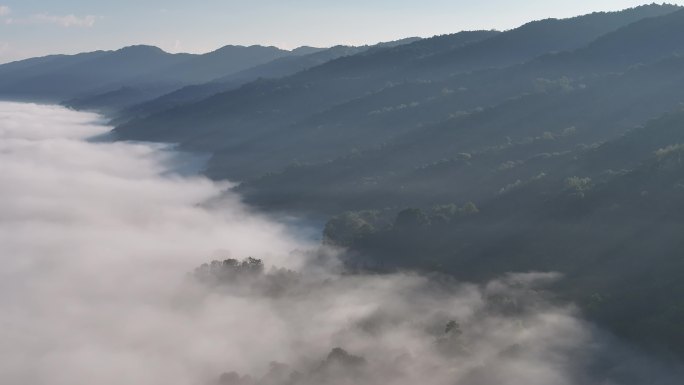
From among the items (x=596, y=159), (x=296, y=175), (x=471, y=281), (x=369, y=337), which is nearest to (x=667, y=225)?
(x=471, y=281)

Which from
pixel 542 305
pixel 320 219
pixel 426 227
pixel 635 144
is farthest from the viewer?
pixel 320 219

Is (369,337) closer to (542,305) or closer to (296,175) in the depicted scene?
(542,305)

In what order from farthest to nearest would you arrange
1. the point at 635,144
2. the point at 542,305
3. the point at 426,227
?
the point at 635,144 < the point at 426,227 < the point at 542,305

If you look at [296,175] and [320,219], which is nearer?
[320,219]

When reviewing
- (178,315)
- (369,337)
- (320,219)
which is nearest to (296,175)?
(320,219)

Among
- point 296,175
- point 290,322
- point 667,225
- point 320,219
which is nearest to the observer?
point 667,225

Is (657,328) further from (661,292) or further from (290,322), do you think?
(290,322)

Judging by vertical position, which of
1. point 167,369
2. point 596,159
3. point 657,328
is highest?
point 596,159

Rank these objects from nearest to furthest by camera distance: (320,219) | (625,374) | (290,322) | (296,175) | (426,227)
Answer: (625,374), (290,322), (426,227), (320,219), (296,175)

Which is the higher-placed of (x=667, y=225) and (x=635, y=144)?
(x=635, y=144)
